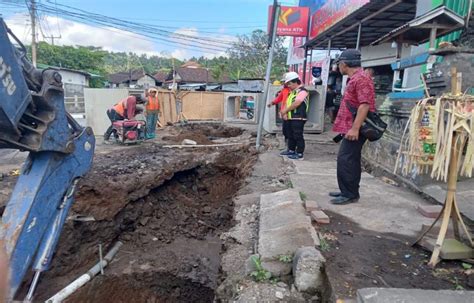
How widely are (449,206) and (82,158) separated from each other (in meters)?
3.00

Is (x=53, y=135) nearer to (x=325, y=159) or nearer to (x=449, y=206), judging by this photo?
(x=449, y=206)

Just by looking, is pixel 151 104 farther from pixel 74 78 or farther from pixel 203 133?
pixel 74 78

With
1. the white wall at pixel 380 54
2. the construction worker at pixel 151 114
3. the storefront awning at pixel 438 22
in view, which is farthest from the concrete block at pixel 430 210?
the construction worker at pixel 151 114

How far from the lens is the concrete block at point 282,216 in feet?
9.99

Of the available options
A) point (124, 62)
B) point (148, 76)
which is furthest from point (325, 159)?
point (124, 62)

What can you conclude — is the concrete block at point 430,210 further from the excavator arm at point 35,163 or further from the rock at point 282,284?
the excavator arm at point 35,163

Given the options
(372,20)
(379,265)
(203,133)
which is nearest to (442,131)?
(379,265)

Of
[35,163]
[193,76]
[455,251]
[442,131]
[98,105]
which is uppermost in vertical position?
[193,76]

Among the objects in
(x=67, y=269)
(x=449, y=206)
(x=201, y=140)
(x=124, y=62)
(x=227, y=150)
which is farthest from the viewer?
(x=124, y=62)

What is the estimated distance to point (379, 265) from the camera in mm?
2488

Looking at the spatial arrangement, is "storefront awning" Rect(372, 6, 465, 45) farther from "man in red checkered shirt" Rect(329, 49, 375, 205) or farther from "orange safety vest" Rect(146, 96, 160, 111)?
"orange safety vest" Rect(146, 96, 160, 111)

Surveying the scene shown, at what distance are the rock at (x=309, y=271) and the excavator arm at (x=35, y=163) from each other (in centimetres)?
201

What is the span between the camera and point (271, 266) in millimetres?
2494

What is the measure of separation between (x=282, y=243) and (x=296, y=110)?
13.3ft
